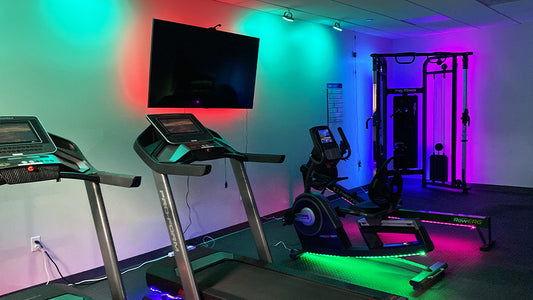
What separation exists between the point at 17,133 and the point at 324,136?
2810 millimetres

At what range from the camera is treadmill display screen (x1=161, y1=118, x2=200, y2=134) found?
10.0ft

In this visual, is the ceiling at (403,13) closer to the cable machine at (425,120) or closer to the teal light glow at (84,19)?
the cable machine at (425,120)

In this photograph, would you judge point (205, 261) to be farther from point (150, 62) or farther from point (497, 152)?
point (497, 152)

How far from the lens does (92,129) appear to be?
151 inches

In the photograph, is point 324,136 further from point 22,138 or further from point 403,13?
point 22,138

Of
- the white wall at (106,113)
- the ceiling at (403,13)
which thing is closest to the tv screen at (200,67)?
the white wall at (106,113)

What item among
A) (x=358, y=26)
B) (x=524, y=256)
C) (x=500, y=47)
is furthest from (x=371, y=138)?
(x=524, y=256)

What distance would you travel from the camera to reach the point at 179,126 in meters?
3.13

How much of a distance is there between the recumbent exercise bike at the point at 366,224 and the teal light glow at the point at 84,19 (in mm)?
2176

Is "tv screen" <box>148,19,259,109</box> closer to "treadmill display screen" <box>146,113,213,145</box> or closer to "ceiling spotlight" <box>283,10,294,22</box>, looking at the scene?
"ceiling spotlight" <box>283,10,294,22</box>

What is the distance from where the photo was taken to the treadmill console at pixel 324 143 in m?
4.31

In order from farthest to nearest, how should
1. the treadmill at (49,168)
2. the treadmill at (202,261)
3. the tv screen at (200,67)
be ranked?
1. the tv screen at (200,67)
2. the treadmill at (202,261)
3. the treadmill at (49,168)

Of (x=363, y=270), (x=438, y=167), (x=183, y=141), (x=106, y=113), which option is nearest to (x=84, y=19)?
(x=106, y=113)

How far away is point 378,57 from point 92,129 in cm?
488
